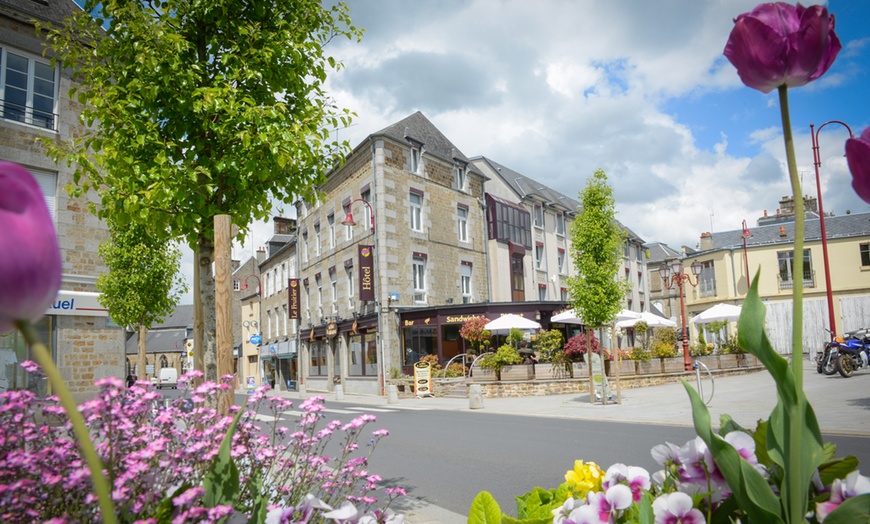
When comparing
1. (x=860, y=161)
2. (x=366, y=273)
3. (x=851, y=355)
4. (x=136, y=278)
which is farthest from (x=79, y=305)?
(x=851, y=355)

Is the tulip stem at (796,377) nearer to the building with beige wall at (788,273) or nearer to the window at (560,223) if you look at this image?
the window at (560,223)

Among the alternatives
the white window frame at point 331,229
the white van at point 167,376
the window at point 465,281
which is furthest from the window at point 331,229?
the white van at point 167,376

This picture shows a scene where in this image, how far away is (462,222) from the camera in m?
29.8

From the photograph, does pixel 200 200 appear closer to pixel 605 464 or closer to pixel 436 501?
pixel 436 501

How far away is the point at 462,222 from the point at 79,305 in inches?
723

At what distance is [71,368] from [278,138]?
11785 mm

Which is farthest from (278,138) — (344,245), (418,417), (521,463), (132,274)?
(344,245)

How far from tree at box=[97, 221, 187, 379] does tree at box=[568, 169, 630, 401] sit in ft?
37.0

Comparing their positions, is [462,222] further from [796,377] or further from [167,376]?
[167,376]

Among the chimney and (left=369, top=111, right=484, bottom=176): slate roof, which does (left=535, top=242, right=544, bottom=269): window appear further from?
the chimney

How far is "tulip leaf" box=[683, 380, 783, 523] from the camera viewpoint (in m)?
1.33

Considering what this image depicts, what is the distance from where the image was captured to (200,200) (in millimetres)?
5395

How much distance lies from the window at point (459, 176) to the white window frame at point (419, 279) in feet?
15.5

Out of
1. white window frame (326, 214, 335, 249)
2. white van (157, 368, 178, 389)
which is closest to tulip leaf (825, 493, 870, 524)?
white window frame (326, 214, 335, 249)
